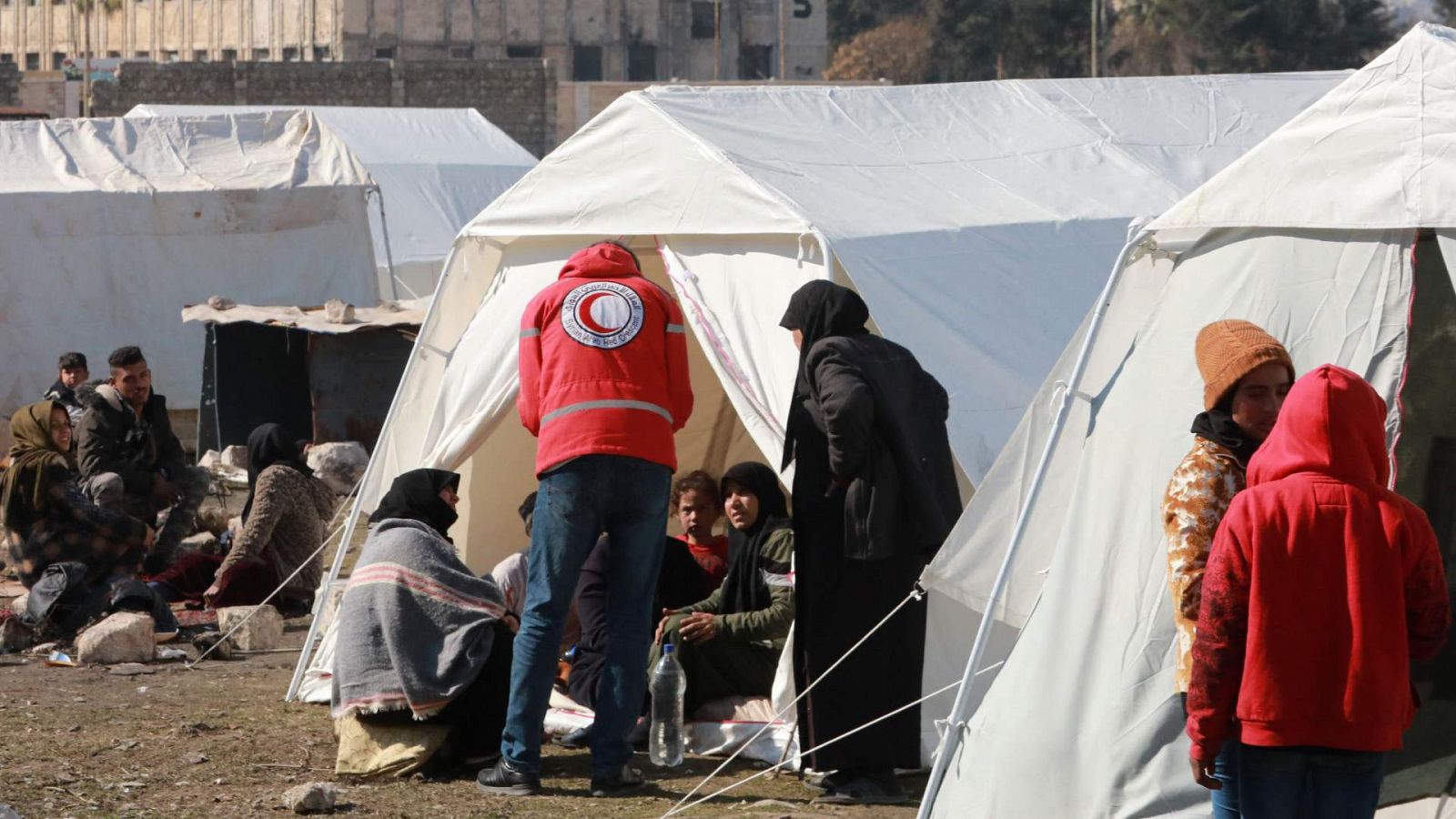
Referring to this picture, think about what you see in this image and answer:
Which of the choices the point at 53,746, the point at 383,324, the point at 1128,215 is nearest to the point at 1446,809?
the point at 1128,215

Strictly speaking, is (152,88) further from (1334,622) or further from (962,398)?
(1334,622)

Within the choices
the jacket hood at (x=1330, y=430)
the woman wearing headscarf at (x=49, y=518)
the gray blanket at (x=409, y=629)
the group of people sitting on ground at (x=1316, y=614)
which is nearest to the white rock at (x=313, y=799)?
the gray blanket at (x=409, y=629)

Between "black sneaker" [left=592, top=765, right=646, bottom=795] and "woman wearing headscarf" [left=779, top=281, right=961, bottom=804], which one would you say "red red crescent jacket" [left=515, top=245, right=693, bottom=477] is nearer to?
"woman wearing headscarf" [left=779, top=281, right=961, bottom=804]

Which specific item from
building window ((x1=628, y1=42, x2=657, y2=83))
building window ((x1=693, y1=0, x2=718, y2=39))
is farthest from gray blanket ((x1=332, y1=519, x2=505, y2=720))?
building window ((x1=693, y1=0, x2=718, y2=39))

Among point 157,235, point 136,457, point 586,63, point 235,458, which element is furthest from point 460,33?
point 136,457

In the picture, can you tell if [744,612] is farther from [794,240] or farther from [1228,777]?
[1228,777]

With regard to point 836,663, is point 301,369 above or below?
above

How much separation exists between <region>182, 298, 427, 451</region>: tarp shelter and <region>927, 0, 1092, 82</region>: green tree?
4130 cm

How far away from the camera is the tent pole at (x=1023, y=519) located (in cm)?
466

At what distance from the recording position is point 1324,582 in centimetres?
325

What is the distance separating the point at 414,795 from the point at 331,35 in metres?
53.2

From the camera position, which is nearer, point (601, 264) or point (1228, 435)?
point (1228, 435)

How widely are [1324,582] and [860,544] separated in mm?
2107

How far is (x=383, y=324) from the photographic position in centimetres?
1292
